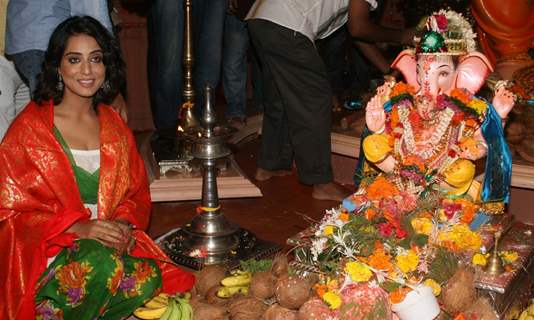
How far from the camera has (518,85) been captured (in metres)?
4.81

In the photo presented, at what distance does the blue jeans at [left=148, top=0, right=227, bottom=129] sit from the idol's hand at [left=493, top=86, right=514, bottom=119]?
2481 mm

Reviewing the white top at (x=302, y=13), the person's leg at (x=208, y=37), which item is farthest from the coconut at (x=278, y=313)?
the person's leg at (x=208, y=37)

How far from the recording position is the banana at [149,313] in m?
2.90

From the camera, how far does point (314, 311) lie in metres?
2.56

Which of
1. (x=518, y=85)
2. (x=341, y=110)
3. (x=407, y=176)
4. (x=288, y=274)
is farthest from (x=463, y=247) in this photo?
(x=341, y=110)

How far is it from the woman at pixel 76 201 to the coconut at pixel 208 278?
0.09m

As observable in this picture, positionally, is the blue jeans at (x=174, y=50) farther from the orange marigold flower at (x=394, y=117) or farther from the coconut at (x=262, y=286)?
the coconut at (x=262, y=286)

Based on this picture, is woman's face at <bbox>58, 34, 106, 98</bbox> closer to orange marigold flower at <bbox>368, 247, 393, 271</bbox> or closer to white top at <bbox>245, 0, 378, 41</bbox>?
orange marigold flower at <bbox>368, 247, 393, 271</bbox>

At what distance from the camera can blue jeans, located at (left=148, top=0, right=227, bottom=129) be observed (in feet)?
16.1

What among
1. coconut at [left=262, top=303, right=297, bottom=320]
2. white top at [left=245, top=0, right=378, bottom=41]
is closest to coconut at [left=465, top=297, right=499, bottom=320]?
coconut at [left=262, top=303, right=297, bottom=320]

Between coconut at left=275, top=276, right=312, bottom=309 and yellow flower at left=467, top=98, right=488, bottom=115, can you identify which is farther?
yellow flower at left=467, top=98, right=488, bottom=115

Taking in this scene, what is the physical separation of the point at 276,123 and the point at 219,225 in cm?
129

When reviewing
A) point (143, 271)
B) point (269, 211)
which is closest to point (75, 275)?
point (143, 271)

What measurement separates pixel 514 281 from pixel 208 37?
9.84 ft
